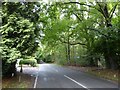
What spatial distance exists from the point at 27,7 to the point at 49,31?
1156cm

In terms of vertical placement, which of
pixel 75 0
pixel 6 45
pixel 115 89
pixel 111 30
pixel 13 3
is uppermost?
pixel 75 0

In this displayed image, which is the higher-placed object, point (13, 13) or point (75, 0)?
point (75, 0)

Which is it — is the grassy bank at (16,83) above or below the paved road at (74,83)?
above

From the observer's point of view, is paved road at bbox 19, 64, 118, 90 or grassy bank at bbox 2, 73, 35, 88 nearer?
paved road at bbox 19, 64, 118, 90

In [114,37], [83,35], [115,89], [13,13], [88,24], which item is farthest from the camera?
[83,35]

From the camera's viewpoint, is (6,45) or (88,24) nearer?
(6,45)

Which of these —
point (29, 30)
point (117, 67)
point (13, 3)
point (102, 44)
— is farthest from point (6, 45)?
point (117, 67)

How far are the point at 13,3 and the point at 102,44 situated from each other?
12.7 meters

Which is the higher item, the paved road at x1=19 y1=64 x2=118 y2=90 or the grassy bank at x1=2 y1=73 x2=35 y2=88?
the grassy bank at x1=2 y1=73 x2=35 y2=88

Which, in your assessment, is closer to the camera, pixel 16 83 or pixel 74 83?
pixel 16 83

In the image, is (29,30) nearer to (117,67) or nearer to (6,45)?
(6,45)

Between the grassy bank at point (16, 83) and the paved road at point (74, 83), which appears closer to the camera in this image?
the paved road at point (74, 83)

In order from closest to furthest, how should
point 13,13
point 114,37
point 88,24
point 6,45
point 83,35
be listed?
point 6,45 → point 13,13 → point 114,37 → point 88,24 → point 83,35

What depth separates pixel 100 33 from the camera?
29609mm
